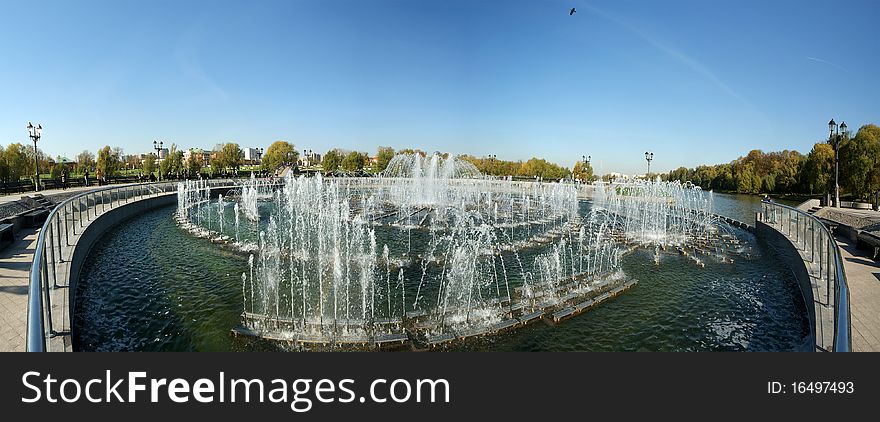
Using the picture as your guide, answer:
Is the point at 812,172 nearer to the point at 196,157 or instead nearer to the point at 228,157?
the point at 228,157

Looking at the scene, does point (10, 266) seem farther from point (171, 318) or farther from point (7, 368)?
point (7, 368)

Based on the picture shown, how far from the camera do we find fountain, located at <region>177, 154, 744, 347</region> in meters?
8.06

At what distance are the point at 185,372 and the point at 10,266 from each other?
9.31m

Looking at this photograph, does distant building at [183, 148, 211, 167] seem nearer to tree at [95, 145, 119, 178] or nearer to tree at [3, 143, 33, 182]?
tree at [95, 145, 119, 178]

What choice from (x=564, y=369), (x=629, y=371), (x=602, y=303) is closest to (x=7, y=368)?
(x=564, y=369)

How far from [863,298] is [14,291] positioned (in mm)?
15584

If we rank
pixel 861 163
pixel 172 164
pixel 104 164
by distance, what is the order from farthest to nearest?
pixel 172 164 → pixel 104 164 → pixel 861 163

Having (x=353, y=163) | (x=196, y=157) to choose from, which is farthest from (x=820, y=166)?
(x=196, y=157)

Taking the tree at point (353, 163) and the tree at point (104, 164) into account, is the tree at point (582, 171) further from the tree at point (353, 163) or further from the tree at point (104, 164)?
the tree at point (104, 164)

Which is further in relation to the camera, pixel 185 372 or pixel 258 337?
pixel 258 337

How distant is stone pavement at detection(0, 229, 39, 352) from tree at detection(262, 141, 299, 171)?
200 feet

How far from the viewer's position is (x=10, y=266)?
9922 mm

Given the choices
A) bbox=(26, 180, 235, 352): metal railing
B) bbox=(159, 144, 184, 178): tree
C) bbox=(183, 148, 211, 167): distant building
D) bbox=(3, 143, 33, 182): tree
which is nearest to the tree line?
bbox=(26, 180, 235, 352): metal railing

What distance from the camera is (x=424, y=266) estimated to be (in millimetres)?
12430
